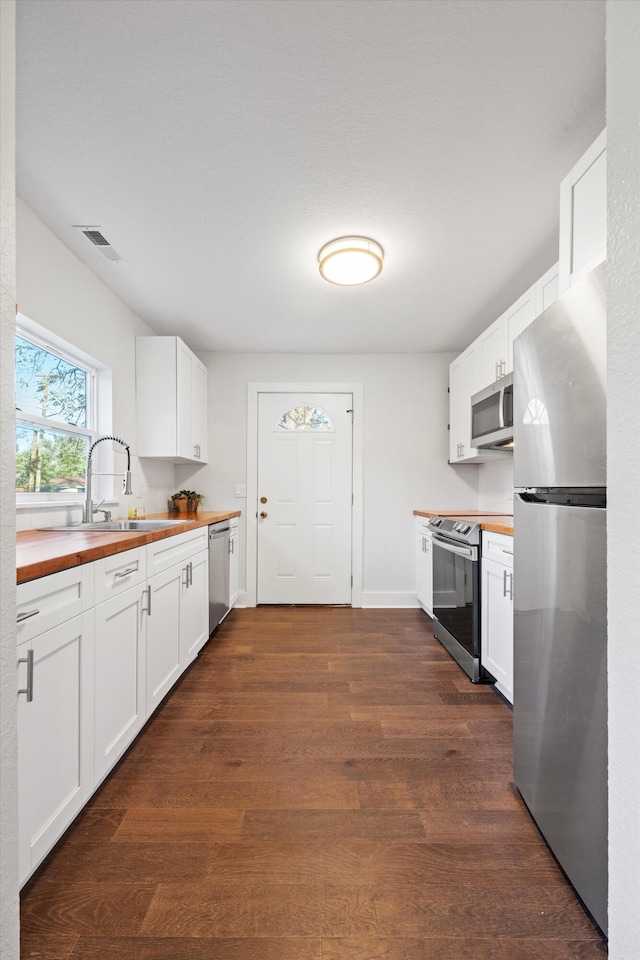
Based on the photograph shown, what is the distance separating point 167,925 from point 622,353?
1655 millimetres

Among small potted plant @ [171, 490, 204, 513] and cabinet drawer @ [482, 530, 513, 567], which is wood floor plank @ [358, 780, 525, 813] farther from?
small potted plant @ [171, 490, 204, 513]

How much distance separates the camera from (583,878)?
3.81 feet

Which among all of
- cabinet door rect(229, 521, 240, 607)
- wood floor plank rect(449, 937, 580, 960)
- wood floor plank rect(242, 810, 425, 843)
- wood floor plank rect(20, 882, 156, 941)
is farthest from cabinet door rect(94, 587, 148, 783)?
cabinet door rect(229, 521, 240, 607)

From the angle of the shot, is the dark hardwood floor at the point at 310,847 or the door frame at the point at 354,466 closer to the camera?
the dark hardwood floor at the point at 310,847

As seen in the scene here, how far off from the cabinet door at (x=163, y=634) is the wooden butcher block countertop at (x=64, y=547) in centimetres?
23

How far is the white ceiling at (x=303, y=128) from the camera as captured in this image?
50.2 inches

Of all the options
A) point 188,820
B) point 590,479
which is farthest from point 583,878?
point 188,820

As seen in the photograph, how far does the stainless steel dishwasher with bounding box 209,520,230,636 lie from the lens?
3213 mm

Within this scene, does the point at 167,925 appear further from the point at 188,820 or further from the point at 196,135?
the point at 196,135

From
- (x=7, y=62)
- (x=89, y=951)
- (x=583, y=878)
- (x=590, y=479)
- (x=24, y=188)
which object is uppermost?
(x=24, y=188)

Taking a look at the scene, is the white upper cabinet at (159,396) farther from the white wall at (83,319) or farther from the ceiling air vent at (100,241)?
the ceiling air vent at (100,241)

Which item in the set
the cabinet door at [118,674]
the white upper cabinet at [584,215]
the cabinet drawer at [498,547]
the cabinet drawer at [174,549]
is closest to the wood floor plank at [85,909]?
the cabinet door at [118,674]

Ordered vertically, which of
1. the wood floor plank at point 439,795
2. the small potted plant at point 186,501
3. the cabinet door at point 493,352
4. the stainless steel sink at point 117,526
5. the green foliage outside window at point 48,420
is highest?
the cabinet door at point 493,352

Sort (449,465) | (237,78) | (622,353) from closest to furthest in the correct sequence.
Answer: (622,353) → (237,78) → (449,465)
